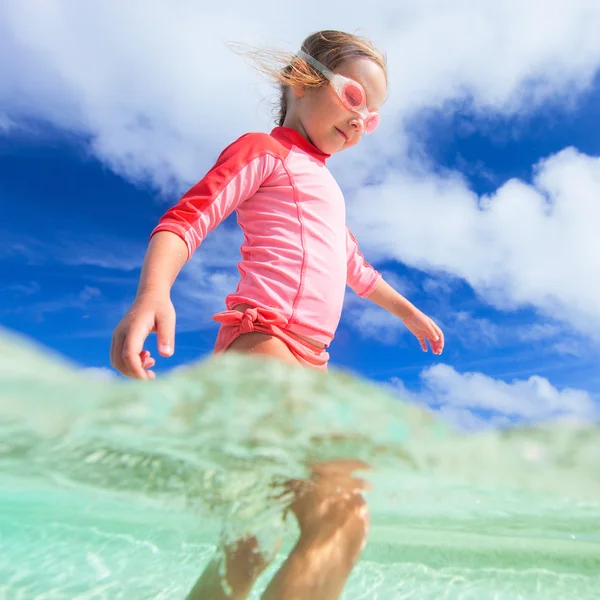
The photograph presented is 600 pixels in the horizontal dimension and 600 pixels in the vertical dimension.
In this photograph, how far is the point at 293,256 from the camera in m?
3.14

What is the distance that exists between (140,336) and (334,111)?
2391mm

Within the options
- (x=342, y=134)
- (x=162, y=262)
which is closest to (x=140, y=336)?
(x=162, y=262)

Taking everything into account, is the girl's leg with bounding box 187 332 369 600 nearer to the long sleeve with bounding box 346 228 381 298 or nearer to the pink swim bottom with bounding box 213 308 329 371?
the pink swim bottom with bounding box 213 308 329 371

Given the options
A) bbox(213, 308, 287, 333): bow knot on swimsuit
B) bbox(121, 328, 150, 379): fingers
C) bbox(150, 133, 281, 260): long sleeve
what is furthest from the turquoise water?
bbox(150, 133, 281, 260): long sleeve

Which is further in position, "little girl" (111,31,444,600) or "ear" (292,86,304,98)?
"ear" (292,86,304,98)

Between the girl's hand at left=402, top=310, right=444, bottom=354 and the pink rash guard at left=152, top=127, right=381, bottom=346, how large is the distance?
129cm

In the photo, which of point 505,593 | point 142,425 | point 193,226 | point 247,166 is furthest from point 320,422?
point 505,593

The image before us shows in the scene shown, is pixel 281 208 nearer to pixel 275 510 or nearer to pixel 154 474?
pixel 275 510

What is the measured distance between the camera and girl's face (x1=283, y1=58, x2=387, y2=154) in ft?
12.2

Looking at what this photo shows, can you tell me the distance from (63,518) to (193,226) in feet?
18.8

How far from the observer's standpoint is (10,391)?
2668 millimetres

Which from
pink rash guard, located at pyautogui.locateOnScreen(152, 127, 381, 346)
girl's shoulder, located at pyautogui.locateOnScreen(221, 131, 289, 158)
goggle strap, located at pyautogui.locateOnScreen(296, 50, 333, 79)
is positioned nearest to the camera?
pink rash guard, located at pyautogui.locateOnScreen(152, 127, 381, 346)

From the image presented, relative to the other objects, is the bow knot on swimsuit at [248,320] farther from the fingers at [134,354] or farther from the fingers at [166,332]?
the fingers at [134,354]

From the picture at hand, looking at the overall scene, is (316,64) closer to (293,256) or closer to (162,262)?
(293,256)
